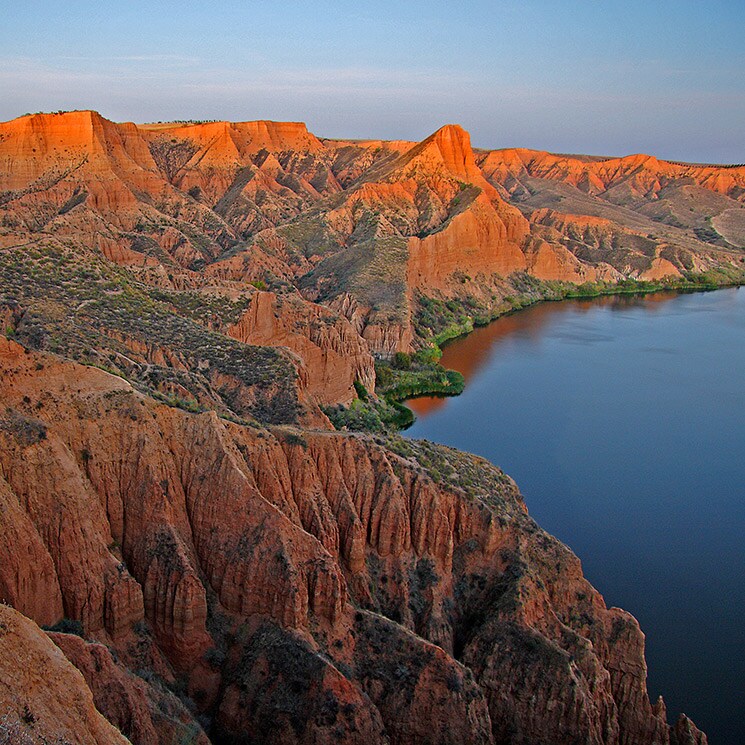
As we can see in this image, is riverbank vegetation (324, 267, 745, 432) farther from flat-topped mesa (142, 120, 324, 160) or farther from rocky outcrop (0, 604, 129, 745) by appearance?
flat-topped mesa (142, 120, 324, 160)

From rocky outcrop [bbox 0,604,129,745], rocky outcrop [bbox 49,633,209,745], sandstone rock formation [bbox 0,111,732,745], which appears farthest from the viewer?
sandstone rock formation [bbox 0,111,732,745]

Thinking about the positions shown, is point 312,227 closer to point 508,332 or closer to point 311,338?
point 508,332

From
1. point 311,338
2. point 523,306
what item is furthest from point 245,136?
point 311,338

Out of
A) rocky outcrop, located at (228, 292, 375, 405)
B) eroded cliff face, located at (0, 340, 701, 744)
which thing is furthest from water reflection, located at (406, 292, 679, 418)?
eroded cliff face, located at (0, 340, 701, 744)

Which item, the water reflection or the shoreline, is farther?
the water reflection

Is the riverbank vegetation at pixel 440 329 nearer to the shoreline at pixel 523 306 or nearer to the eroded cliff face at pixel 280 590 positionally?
the shoreline at pixel 523 306
